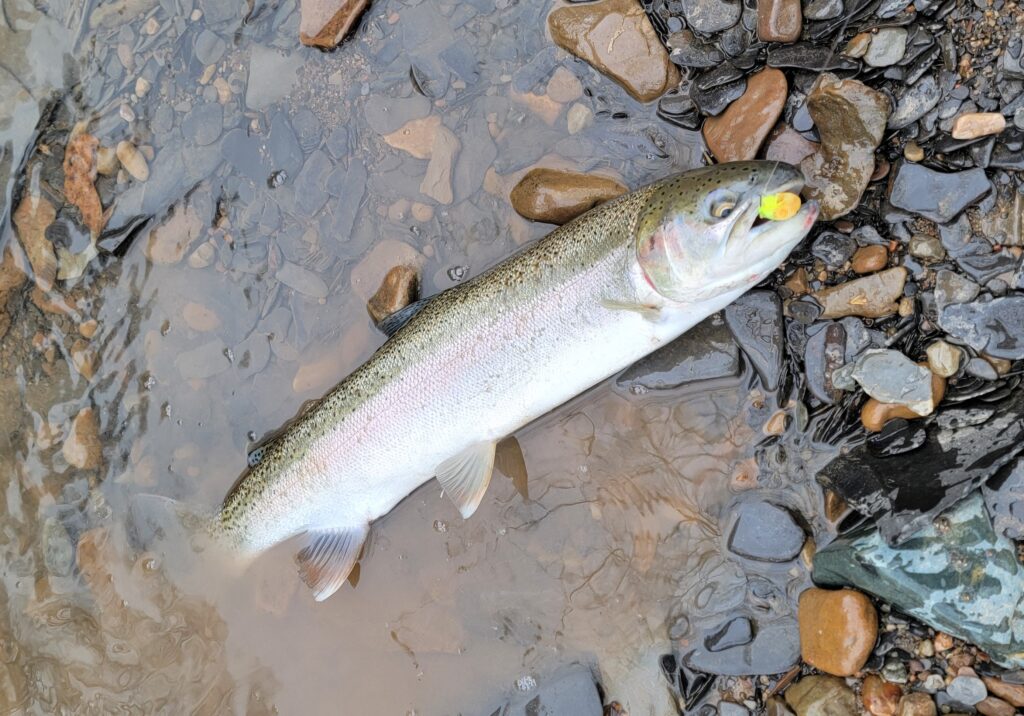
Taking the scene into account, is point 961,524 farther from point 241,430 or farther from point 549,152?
point 241,430

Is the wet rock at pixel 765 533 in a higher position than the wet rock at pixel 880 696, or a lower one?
higher

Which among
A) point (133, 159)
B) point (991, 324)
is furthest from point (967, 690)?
point (133, 159)

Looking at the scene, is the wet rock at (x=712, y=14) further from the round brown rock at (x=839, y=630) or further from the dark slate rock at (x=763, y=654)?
the dark slate rock at (x=763, y=654)

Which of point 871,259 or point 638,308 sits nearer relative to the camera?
point 638,308

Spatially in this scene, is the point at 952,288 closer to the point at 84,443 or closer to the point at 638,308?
the point at 638,308

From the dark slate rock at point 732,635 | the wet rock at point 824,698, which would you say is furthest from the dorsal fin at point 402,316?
the wet rock at point 824,698

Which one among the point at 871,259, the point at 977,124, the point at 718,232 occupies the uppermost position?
the point at 718,232
